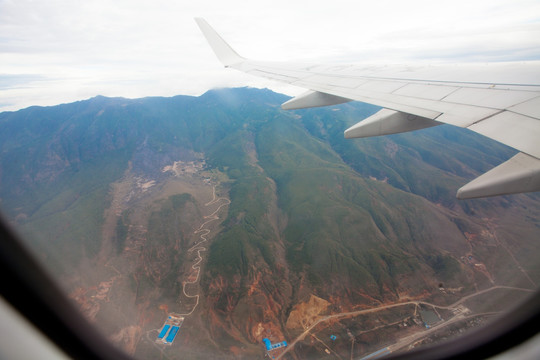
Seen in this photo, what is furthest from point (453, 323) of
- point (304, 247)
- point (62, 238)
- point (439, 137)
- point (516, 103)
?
point (439, 137)

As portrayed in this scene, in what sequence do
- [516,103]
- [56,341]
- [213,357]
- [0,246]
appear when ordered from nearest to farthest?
[0,246], [56,341], [516,103], [213,357]

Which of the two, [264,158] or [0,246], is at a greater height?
[0,246]

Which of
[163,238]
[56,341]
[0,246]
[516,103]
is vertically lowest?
[163,238]

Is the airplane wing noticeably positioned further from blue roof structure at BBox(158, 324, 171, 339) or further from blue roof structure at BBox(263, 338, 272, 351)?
blue roof structure at BBox(263, 338, 272, 351)

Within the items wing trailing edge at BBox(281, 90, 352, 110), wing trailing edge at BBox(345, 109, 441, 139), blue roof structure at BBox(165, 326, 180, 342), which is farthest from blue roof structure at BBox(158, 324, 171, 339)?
wing trailing edge at BBox(345, 109, 441, 139)

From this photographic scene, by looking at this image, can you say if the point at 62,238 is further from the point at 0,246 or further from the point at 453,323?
the point at 453,323

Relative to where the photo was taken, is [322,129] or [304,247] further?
[322,129]
